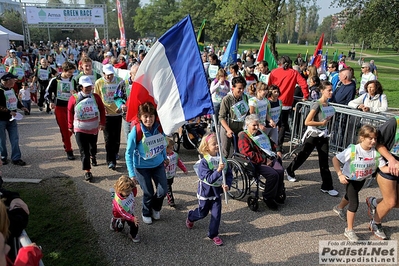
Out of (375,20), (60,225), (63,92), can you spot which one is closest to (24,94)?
(63,92)

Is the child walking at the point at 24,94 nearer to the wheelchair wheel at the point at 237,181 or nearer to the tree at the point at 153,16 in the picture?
the wheelchair wheel at the point at 237,181

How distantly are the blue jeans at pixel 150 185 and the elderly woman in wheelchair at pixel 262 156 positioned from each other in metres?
1.39

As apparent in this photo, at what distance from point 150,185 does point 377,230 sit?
3109mm

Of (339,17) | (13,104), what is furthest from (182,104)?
(339,17)

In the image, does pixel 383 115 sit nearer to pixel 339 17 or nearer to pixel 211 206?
pixel 211 206

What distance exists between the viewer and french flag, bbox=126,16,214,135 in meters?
4.05

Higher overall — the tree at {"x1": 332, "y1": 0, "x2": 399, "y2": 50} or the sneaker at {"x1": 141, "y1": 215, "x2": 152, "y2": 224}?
the tree at {"x1": 332, "y1": 0, "x2": 399, "y2": 50}

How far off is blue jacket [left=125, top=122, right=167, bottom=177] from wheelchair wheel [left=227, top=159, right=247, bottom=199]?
1.19 m

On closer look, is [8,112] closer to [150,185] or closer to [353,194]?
[150,185]

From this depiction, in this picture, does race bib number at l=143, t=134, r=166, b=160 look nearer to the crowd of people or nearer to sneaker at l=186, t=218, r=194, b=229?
the crowd of people

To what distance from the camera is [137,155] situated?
14.2 ft

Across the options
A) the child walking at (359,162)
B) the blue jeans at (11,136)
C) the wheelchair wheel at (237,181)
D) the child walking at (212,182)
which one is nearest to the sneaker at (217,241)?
the child walking at (212,182)

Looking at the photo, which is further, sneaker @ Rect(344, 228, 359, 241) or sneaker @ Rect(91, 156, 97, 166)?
sneaker @ Rect(91, 156, 97, 166)

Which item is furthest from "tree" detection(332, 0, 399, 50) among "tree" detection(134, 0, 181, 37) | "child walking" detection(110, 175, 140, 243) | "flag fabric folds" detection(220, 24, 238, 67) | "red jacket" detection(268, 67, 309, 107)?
"tree" detection(134, 0, 181, 37)
